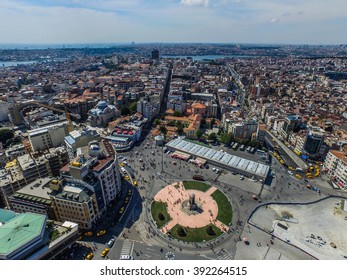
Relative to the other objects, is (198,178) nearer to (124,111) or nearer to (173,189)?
(173,189)

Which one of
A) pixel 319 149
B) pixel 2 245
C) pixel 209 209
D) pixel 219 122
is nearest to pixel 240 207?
pixel 209 209

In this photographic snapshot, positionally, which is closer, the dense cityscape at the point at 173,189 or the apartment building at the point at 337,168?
the dense cityscape at the point at 173,189

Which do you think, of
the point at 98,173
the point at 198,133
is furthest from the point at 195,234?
the point at 198,133

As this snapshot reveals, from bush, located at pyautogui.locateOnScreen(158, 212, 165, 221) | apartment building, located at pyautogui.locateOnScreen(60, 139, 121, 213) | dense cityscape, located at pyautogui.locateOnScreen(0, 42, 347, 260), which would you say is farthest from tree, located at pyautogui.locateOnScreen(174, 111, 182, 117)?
bush, located at pyautogui.locateOnScreen(158, 212, 165, 221)

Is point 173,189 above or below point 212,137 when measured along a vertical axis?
below

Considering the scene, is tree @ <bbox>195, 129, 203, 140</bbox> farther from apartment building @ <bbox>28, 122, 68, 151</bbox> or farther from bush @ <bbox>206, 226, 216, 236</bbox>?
apartment building @ <bbox>28, 122, 68, 151</bbox>

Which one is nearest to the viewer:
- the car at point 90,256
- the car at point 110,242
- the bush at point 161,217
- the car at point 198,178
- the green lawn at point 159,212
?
the car at point 90,256

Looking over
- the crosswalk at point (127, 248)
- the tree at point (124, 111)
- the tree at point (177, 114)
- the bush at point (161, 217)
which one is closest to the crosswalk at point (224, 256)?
the bush at point (161, 217)

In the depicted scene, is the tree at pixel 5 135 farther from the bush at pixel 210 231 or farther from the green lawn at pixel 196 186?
the bush at pixel 210 231
